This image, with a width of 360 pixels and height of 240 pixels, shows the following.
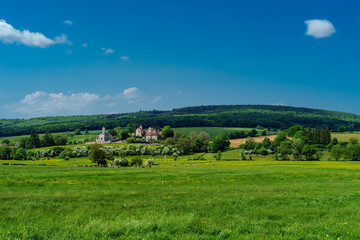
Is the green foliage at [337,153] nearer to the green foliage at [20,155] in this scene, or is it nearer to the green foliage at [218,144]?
the green foliage at [218,144]

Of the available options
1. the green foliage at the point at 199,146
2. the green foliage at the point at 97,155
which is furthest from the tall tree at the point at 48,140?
the green foliage at the point at 97,155

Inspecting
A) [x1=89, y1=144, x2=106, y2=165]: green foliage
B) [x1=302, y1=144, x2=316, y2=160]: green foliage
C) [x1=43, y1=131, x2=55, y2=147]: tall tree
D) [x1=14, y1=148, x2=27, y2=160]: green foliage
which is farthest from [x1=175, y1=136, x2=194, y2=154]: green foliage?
[x1=43, y1=131, x2=55, y2=147]: tall tree

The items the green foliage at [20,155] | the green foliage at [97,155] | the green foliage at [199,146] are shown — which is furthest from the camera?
the green foliage at [199,146]

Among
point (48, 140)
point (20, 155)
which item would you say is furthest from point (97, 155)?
point (48, 140)

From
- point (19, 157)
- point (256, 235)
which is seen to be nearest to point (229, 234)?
point (256, 235)

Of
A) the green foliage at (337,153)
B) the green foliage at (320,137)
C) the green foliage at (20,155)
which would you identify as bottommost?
the green foliage at (20,155)

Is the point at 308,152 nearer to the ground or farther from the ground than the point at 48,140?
farther from the ground

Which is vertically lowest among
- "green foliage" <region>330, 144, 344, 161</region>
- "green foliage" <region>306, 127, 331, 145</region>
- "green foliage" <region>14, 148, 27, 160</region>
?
"green foliage" <region>14, 148, 27, 160</region>

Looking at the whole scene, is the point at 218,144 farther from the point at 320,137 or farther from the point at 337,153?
the point at 337,153

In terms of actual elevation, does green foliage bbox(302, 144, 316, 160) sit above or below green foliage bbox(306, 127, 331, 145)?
below

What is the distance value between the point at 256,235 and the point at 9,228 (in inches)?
321

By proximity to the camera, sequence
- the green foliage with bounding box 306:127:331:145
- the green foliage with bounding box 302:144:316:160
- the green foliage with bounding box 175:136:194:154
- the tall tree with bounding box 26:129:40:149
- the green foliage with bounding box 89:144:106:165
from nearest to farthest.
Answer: the green foliage with bounding box 89:144:106:165
the green foliage with bounding box 302:144:316:160
the green foliage with bounding box 306:127:331:145
the green foliage with bounding box 175:136:194:154
the tall tree with bounding box 26:129:40:149

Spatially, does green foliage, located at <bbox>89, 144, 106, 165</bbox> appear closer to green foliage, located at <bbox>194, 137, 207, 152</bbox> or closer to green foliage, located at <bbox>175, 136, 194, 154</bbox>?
green foliage, located at <bbox>175, 136, 194, 154</bbox>

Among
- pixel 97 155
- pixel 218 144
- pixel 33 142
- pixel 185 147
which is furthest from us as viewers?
pixel 33 142
